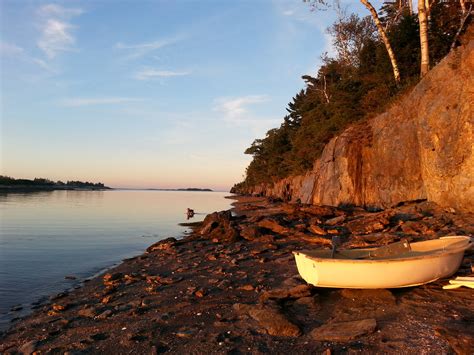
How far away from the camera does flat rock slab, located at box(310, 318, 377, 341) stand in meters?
6.42

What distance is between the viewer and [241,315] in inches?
304

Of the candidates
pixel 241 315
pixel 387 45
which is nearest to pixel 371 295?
pixel 241 315

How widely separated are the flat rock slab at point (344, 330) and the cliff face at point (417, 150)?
1278 cm

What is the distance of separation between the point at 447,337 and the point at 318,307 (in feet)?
8.84

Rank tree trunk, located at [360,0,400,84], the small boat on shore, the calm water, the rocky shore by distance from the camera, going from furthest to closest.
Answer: tree trunk, located at [360,0,400,84] → the calm water → the small boat on shore → the rocky shore

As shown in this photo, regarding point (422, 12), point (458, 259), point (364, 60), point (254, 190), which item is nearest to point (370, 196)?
point (422, 12)

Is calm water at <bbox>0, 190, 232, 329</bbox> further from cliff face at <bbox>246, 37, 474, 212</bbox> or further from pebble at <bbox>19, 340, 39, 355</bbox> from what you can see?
cliff face at <bbox>246, 37, 474, 212</bbox>

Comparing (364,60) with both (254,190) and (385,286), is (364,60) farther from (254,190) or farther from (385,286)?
(254,190)

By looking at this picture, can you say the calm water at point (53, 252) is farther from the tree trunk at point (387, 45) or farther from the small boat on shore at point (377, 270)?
the tree trunk at point (387, 45)

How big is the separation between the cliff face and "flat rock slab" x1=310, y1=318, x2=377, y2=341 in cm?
1278

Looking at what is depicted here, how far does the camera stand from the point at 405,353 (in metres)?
5.85

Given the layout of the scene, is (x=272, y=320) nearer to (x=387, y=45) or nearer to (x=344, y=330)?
(x=344, y=330)

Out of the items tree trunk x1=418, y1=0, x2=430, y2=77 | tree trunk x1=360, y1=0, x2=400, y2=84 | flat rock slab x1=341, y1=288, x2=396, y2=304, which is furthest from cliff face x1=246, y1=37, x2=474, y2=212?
flat rock slab x1=341, y1=288, x2=396, y2=304

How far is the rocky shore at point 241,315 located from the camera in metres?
6.36
